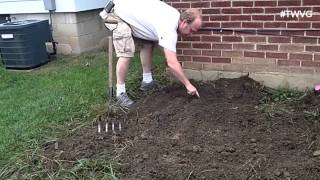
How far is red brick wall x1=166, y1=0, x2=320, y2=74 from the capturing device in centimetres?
488

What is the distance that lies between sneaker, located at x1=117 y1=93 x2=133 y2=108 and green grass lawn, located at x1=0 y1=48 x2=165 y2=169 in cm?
20

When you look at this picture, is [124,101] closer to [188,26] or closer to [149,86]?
[149,86]

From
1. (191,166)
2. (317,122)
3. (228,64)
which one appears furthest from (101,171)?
(228,64)

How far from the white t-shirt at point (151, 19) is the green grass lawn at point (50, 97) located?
813 millimetres

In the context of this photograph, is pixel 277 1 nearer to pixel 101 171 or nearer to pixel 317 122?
pixel 317 122

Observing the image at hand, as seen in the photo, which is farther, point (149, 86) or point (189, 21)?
point (149, 86)

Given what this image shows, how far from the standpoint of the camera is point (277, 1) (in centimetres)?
488

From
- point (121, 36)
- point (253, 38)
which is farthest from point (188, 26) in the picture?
point (253, 38)

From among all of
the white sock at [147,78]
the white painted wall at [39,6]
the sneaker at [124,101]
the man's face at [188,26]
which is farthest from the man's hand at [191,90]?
the white painted wall at [39,6]

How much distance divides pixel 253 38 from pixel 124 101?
150 centimetres

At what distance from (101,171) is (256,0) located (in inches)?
96.7

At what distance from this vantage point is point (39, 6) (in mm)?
7914

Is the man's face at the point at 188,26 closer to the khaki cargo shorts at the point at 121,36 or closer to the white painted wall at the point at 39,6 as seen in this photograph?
the khaki cargo shorts at the point at 121,36

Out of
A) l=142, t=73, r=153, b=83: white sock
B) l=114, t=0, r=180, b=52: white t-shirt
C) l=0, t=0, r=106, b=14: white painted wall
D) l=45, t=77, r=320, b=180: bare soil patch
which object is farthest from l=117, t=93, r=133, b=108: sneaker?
l=0, t=0, r=106, b=14: white painted wall
